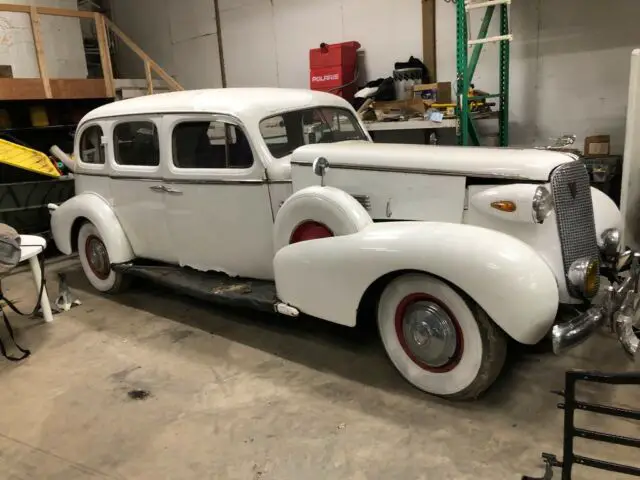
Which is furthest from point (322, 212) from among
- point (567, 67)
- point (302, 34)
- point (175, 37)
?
point (175, 37)

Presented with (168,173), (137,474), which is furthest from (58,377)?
(168,173)

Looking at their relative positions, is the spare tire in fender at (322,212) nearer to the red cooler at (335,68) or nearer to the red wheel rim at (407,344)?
the red wheel rim at (407,344)

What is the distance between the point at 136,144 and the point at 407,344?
2759mm

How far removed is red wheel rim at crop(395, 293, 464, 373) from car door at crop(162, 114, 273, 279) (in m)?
1.13

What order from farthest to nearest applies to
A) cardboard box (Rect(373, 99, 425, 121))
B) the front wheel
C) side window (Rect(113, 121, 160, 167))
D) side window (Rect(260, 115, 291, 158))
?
cardboard box (Rect(373, 99, 425, 121)) < side window (Rect(113, 121, 160, 167)) < side window (Rect(260, 115, 291, 158)) < the front wheel

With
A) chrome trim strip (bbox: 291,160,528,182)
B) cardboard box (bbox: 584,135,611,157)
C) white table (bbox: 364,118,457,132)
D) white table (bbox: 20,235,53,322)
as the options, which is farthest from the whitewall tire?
cardboard box (bbox: 584,135,611,157)

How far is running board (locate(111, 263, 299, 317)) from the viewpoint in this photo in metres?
3.46

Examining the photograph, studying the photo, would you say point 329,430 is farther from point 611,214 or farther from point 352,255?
point 611,214

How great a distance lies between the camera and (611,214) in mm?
3176

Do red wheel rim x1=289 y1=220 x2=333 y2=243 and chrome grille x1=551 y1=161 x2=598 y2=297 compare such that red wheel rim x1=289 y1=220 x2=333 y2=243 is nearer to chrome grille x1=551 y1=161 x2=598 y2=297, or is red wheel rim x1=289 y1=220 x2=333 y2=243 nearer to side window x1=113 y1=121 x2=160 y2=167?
chrome grille x1=551 y1=161 x2=598 y2=297

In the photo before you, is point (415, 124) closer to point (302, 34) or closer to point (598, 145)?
point (598, 145)

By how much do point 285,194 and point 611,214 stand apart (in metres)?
1.96

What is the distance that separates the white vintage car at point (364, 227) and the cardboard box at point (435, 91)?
5.55 feet

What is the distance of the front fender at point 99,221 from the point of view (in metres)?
4.53
